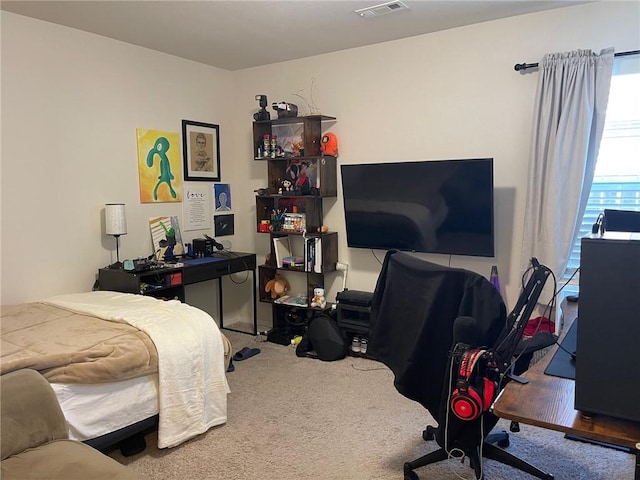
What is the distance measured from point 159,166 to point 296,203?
122 centimetres

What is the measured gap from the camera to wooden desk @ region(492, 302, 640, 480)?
3.64 ft

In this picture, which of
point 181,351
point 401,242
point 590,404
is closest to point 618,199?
point 401,242

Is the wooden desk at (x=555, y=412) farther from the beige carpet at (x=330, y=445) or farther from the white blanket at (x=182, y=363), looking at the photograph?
the white blanket at (x=182, y=363)

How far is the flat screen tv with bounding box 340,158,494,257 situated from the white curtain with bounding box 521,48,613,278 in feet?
0.99

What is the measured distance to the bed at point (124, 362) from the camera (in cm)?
213

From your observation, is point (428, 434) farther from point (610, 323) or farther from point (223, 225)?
point (223, 225)

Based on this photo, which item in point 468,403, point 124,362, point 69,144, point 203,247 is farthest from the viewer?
point 203,247

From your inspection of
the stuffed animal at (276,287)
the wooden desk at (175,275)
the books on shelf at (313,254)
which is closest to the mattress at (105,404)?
the wooden desk at (175,275)

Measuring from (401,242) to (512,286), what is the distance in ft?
2.83

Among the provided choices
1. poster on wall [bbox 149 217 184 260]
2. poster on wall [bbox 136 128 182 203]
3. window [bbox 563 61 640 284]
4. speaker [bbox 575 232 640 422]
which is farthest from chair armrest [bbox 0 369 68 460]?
window [bbox 563 61 640 284]

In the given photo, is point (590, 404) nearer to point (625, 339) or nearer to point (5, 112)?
point (625, 339)

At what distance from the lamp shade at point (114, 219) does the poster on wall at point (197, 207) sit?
2.61 ft


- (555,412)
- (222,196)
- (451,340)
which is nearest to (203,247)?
(222,196)

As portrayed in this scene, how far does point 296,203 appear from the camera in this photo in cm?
425
